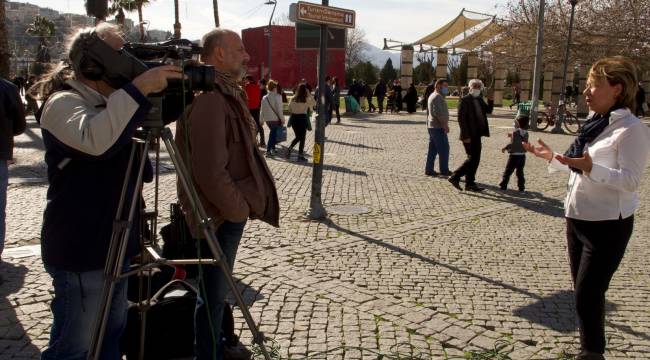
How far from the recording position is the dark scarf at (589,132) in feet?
11.7

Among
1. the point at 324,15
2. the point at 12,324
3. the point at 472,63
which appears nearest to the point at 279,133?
the point at 324,15

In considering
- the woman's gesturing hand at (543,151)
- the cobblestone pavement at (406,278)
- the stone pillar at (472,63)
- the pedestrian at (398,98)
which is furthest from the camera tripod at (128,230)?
the stone pillar at (472,63)

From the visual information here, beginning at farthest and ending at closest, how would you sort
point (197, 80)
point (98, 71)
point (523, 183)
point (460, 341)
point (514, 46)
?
point (514, 46), point (523, 183), point (460, 341), point (197, 80), point (98, 71)

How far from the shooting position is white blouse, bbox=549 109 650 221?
3420mm

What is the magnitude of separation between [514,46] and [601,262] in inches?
1092

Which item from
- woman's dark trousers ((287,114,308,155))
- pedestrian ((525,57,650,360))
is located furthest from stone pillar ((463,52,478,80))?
pedestrian ((525,57,650,360))

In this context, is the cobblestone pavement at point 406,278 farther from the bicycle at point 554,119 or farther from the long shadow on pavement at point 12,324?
the bicycle at point 554,119

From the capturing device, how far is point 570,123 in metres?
22.0

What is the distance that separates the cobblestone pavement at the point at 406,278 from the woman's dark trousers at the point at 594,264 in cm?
34

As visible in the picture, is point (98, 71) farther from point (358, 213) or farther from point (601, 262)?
point (358, 213)

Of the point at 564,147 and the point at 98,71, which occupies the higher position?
the point at 98,71

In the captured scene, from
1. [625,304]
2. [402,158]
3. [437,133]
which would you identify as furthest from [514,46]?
[625,304]

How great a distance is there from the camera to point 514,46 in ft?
96.4

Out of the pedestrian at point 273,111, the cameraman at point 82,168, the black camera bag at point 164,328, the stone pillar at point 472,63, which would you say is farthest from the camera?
the stone pillar at point 472,63
